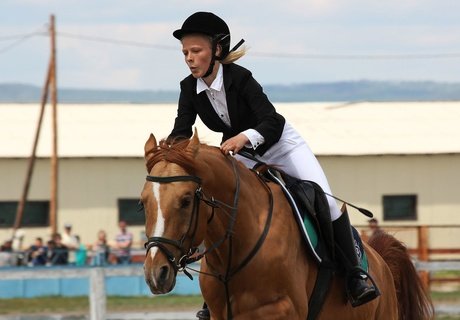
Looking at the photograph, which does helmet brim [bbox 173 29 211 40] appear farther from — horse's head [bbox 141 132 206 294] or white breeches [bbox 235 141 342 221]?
white breeches [bbox 235 141 342 221]

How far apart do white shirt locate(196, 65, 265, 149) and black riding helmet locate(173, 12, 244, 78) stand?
0.29 ft

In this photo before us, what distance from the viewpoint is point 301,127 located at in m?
37.8

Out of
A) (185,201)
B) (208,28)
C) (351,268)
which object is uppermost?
Answer: (208,28)

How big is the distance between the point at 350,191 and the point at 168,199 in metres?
26.6

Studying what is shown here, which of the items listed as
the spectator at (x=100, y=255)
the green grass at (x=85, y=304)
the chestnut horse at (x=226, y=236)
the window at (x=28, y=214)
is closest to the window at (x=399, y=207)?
the window at (x=28, y=214)

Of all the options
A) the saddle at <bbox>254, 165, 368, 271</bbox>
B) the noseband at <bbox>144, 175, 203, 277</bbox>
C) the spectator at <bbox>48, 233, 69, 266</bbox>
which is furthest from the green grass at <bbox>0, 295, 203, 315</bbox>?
the noseband at <bbox>144, 175, 203, 277</bbox>

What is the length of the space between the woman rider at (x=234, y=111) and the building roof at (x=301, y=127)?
25.3m

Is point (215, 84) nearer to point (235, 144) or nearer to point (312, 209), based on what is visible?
point (235, 144)

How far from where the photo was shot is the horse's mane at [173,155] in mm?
6410

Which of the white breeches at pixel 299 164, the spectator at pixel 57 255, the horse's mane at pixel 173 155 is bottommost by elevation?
the horse's mane at pixel 173 155

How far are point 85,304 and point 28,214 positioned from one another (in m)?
14.2

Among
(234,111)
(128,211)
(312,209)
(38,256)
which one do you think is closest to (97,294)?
(312,209)

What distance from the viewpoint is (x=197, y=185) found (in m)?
6.42

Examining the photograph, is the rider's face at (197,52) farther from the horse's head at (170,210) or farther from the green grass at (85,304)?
the green grass at (85,304)
